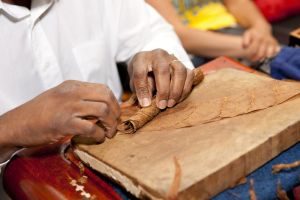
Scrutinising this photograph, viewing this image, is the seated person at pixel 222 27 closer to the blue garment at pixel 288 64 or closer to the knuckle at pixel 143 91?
the blue garment at pixel 288 64

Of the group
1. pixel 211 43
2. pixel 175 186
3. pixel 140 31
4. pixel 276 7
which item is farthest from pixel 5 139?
pixel 276 7

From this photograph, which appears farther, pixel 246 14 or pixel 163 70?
pixel 246 14

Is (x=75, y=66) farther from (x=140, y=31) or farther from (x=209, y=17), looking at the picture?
(x=209, y=17)

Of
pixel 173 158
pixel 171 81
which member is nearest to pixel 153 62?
pixel 171 81

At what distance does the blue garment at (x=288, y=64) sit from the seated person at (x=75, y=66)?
0.79ft

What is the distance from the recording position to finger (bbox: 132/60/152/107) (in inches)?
32.2

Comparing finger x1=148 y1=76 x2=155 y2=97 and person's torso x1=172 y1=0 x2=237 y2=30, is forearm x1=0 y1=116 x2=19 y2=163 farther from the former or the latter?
person's torso x1=172 y1=0 x2=237 y2=30

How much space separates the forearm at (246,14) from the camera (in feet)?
5.61

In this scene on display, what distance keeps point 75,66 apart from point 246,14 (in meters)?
0.91

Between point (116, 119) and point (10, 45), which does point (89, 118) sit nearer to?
point (116, 119)

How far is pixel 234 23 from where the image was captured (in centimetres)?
178

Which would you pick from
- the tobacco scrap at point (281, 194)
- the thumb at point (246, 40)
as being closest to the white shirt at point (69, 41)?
the thumb at point (246, 40)

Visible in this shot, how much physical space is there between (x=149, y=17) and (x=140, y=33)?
63 millimetres

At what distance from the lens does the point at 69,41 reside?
107cm
